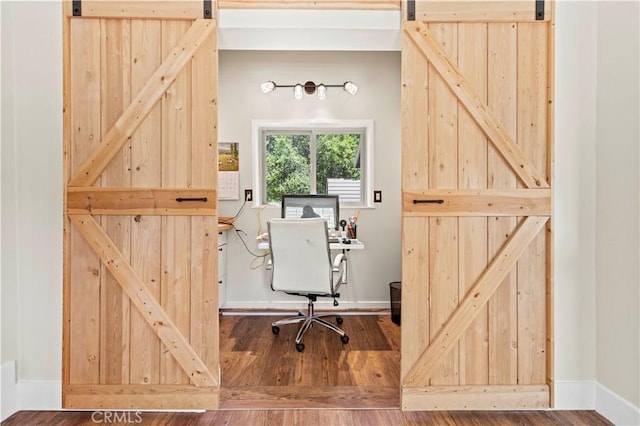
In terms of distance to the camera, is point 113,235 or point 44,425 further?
point 113,235

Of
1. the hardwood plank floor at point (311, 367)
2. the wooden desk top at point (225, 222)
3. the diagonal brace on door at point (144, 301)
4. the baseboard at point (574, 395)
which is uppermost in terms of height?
the wooden desk top at point (225, 222)

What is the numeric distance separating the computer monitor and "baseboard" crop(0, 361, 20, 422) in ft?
7.44

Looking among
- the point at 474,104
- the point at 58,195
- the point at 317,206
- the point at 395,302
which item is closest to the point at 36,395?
the point at 58,195

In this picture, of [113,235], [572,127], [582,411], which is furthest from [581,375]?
[113,235]

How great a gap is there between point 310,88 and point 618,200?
2.76 metres

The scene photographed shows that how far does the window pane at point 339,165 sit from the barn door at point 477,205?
2.07 meters

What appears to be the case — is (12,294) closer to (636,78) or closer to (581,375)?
(581,375)

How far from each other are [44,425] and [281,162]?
292cm

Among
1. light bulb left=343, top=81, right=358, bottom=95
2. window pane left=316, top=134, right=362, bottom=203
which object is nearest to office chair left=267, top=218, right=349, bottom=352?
window pane left=316, top=134, right=362, bottom=203

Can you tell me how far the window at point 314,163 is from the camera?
417 cm

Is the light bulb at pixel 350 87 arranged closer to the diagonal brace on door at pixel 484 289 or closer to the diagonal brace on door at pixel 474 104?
the diagonal brace on door at pixel 474 104

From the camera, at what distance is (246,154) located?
4.05 metres

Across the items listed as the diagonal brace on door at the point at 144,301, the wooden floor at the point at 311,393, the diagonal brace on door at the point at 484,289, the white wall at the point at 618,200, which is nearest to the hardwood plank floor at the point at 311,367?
the wooden floor at the point at 311,393

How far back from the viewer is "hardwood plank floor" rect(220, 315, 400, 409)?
7.30ft
